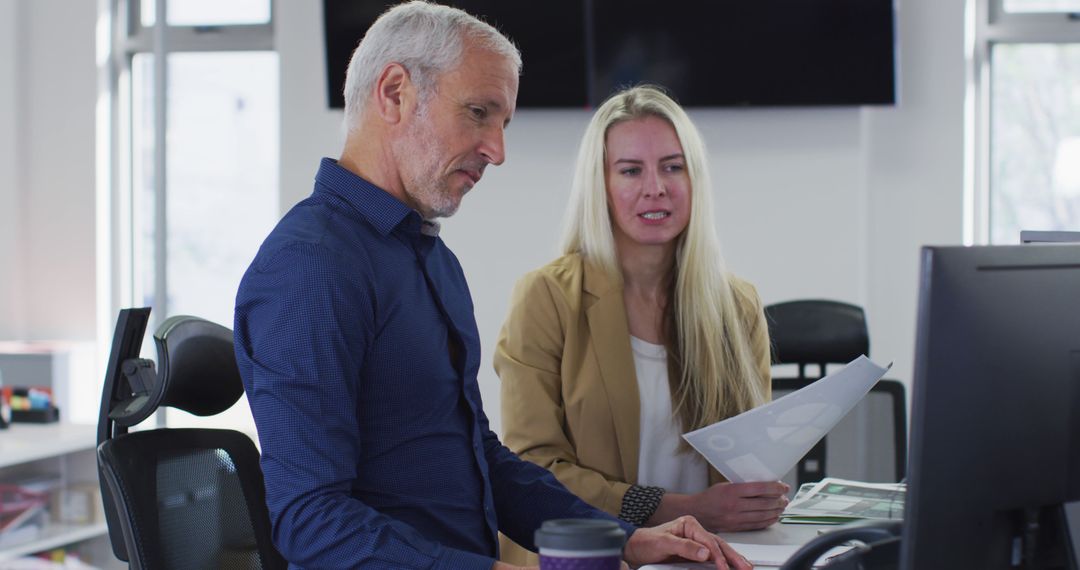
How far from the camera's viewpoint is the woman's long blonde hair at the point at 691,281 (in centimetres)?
214

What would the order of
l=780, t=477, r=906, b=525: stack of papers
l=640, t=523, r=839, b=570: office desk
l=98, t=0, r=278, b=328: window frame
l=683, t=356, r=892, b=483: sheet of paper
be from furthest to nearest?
l=98, t=0, r=278, b=328: window frame, l=780, t=477, r=906, b=525: stack of papers, l=640, t=523, r=839, b=570: office desk, l=683, t=356, r=892, b=483: sheet of paper

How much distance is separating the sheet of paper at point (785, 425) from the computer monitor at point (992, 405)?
16.7 inches

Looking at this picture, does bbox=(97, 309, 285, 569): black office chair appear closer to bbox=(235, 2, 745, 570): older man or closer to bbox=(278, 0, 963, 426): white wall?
bbox=(235, 2, 745, 570): older man

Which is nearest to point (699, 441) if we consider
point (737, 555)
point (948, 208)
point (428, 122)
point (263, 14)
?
point (737, 555)

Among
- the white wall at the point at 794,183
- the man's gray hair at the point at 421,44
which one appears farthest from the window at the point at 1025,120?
the man's gray hair at the point at 421,44

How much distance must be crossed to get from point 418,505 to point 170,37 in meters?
3.76

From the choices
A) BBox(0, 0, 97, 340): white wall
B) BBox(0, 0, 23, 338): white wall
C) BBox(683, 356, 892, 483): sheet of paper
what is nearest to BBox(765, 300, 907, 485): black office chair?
BBox(683, 356, 892, 483): sheet of paper

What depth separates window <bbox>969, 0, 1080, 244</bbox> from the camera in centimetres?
405

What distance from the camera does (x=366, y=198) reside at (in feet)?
4.76

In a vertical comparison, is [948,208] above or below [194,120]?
below

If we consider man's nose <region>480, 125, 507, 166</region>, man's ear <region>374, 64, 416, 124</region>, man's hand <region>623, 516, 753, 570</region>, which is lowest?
man's hand <region>623, 516, 753, 570</region>

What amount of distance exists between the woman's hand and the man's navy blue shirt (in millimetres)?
286

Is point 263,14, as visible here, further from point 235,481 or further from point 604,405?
point 235,481

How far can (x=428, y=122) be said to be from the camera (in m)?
1.46
